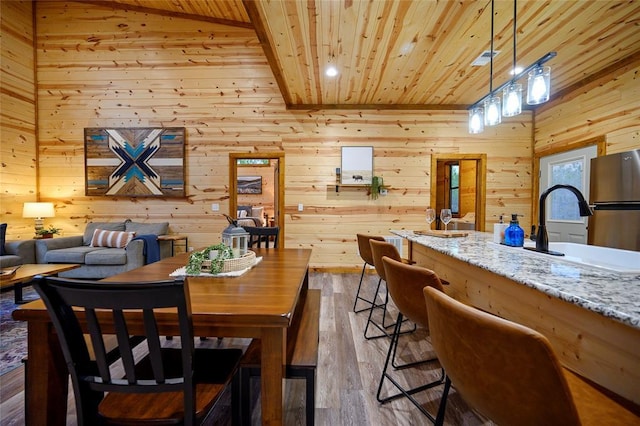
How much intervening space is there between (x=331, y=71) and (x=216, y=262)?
2920 millimetres

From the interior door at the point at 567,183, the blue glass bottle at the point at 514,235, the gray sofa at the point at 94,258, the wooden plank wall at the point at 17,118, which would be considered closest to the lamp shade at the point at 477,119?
the blue glass bottle at the point at 514,235

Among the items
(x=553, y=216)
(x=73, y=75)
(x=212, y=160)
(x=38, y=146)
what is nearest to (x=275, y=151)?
(x=212, y=160)

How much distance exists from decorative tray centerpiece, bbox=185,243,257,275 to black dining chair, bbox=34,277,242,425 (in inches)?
19.5

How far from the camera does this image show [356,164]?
4.70m

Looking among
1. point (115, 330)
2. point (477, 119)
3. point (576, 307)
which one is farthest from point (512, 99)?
point (115, 330)

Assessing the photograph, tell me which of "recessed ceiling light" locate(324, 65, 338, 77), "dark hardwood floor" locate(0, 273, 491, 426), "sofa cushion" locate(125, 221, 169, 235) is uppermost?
"recessed ceiling light" locate(324, 65, 338, 77)

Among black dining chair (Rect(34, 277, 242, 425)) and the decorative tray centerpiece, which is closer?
black dining chair (Rect(34, 277, 242, 425))

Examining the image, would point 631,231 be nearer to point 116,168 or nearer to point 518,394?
point 518,394

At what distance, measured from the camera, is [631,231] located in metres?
2.74

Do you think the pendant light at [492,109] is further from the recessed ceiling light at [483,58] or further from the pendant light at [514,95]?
the recessed ceiling light at [483,58]

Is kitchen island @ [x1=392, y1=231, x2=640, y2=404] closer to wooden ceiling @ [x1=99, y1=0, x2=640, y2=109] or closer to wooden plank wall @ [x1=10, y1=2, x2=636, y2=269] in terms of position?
wooden ceiling @ [x1=99, y1=0, x2=640, y2=109]

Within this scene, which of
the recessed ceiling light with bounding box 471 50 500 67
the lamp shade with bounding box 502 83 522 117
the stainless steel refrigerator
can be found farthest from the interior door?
the lamp shade with bounding box 502 83 522 117

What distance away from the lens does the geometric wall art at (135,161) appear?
15.7 feet

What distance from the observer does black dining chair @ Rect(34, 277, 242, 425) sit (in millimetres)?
786
